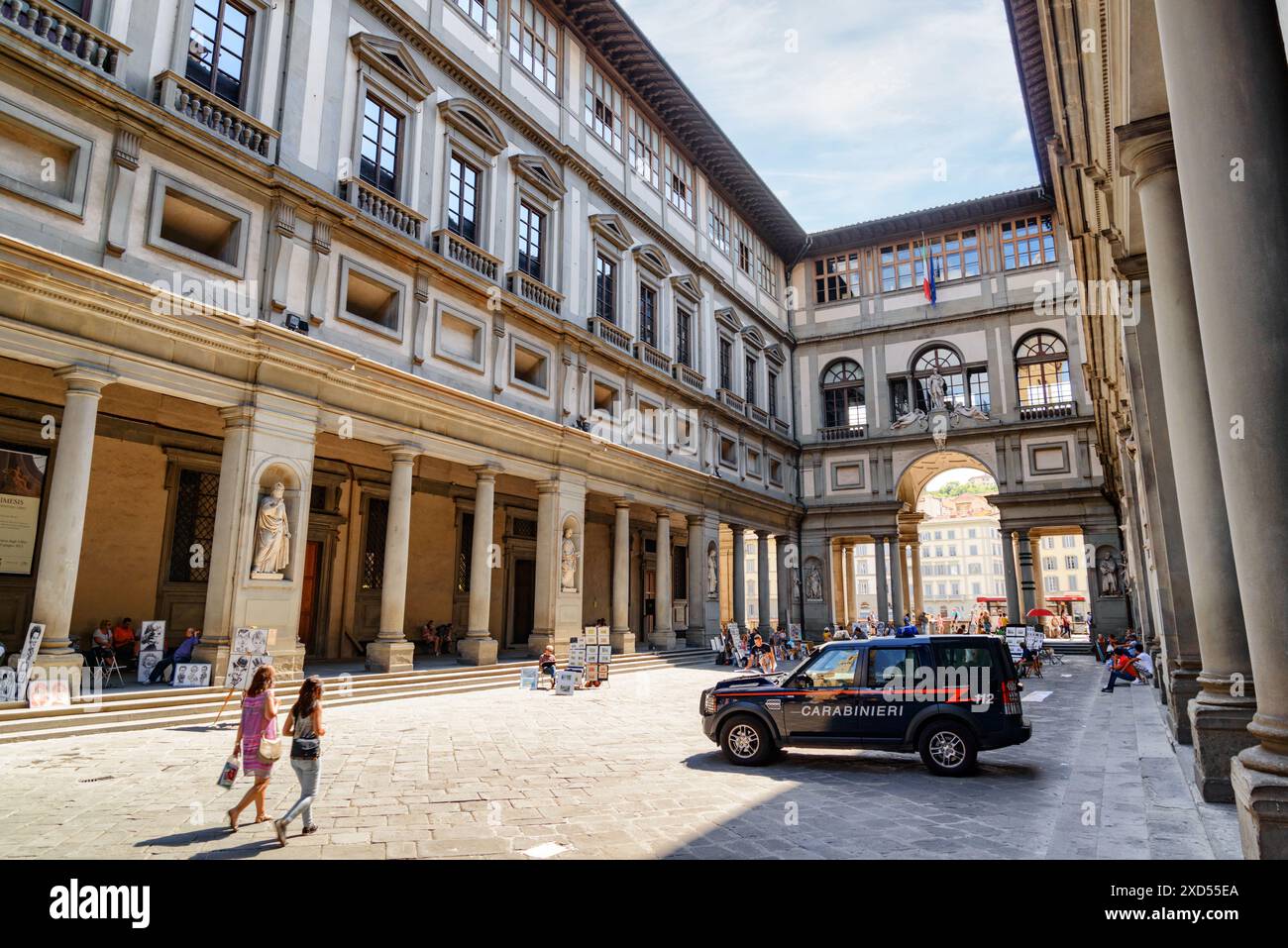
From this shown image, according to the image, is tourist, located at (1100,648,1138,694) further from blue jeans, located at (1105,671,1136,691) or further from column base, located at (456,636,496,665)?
column base, located at (456,636,496,665)

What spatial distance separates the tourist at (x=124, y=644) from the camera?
1466 centimetres

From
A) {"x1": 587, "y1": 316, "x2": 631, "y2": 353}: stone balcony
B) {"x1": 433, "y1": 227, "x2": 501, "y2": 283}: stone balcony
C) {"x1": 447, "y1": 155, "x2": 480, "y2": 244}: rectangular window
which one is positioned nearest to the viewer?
{"x1": 433, "y1": 227, "x2": 501, "y2": 283}: stone balcony

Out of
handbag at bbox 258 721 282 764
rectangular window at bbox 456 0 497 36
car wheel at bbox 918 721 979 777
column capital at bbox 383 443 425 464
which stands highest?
rectangular window at bbox 456 0 497 36

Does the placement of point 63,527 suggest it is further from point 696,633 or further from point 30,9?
point 696,633

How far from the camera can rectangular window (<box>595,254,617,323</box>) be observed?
24094 millimetres

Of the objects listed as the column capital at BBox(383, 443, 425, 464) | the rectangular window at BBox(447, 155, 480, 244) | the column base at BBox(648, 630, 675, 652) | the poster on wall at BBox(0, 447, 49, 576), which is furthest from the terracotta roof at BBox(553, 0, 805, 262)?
the column base at BBox(648, 630, 675, 652)

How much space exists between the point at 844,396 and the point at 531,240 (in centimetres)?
2200

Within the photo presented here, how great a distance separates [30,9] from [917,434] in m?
33.7

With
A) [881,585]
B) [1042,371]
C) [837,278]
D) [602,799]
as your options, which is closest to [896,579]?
[881,585]

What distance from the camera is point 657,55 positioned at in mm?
25734

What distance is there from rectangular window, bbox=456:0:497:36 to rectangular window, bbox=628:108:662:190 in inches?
280

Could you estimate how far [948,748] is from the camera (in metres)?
8.48

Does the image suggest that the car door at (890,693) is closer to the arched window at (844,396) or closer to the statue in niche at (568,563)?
the statue in niche at (568,563)

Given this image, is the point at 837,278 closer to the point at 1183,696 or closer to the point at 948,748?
the point at 1183,696
